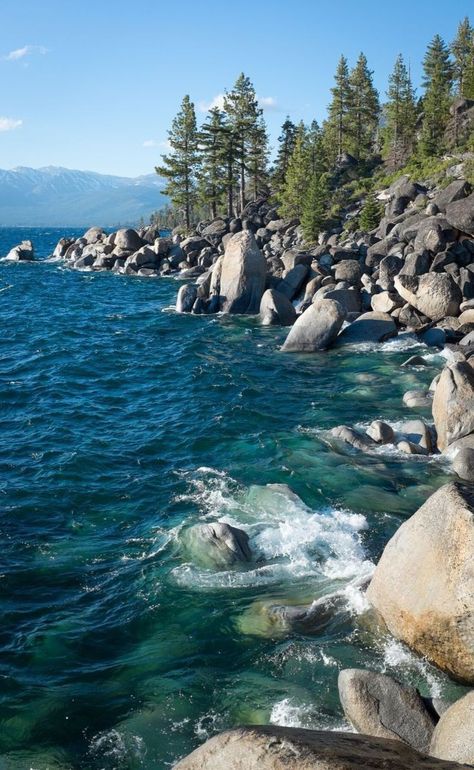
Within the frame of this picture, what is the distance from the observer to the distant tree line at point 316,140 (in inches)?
2869

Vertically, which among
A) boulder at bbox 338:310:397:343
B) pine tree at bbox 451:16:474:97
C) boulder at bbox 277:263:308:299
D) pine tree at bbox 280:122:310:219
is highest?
pine tree at bbox 451:16:474:97

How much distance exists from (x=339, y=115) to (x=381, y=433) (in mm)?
86643

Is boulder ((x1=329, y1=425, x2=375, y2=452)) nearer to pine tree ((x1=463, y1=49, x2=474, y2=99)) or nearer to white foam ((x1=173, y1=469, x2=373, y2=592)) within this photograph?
white foam ((x1=173, y1=469, x2=373, y2=592))

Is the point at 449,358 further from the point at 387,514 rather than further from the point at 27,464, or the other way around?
the point at 27,464

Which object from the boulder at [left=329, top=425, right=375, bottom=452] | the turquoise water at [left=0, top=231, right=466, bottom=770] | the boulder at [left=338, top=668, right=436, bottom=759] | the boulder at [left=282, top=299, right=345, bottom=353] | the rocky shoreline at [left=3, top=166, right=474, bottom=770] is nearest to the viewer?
the rocky shoreline at [left=3, top=166, right=474, bottom=770]

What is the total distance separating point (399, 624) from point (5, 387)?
21030 millimetres

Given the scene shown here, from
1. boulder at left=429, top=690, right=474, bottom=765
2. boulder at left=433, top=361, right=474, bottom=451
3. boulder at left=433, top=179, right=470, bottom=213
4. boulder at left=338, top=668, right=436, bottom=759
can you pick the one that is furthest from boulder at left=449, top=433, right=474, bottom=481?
boulder at left=433, top=179, right=470, bottom=213

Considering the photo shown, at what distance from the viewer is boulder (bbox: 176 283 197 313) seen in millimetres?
43250

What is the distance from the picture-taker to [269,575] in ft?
43.1

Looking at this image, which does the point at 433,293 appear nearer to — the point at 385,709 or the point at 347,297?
the point at 347,297

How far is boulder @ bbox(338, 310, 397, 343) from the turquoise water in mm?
1305

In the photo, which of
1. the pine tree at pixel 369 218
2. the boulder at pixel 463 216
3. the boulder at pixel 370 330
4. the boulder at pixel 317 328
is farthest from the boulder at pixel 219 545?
the pine tree at pixel 369 218

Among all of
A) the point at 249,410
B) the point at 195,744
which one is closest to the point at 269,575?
the point at 195,744

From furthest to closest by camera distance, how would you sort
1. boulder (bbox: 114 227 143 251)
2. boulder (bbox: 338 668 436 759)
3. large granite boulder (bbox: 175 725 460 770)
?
boulder (bbox: 114 227 143 251) → boulder (bbox: 338 668 436 759) → large granite boulder (bbox: 175 725 460 770)
